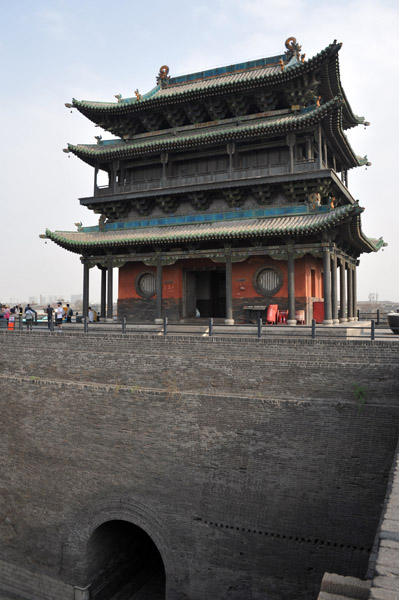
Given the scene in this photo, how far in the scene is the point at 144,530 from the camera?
35.0 ft

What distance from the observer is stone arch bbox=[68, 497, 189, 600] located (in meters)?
9.95

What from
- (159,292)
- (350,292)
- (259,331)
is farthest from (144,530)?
(350,292)

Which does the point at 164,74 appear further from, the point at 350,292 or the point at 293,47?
the point at 350,292

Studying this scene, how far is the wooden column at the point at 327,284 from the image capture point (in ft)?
47.0

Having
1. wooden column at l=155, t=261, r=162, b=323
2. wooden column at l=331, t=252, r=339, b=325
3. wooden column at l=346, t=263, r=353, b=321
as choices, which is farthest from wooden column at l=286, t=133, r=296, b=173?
wooden column at l=346, t=263, r=353, b=321

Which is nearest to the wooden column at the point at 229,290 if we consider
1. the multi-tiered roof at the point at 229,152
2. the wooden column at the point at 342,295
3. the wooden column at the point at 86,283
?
the multi-tiered roof at the point at 229,152

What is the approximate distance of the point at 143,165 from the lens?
61.5ft

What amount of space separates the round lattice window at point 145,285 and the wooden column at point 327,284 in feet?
24.2

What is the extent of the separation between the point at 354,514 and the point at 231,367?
420cm

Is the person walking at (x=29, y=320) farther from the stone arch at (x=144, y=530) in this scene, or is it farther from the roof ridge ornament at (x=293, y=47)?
the roof ridge ornament at (x=293, y=47)

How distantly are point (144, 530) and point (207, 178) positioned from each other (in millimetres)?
12722

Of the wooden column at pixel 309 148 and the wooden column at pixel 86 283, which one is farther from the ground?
the wooden column at pixel 309 148

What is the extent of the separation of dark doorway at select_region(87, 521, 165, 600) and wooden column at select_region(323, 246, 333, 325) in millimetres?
9339

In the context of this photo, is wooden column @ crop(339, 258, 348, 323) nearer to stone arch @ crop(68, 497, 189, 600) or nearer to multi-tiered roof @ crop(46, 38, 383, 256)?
multi-tiered roof @ crop(46, 38, 383, 256)
